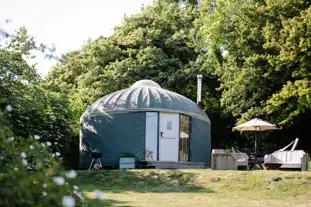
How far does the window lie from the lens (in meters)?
12.9

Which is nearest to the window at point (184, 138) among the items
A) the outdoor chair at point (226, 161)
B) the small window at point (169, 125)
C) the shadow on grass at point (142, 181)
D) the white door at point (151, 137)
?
the small window at point (169, 125)

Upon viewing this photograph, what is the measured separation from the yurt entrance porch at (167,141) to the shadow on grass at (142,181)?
95.1 inches

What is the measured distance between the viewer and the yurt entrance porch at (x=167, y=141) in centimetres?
1234

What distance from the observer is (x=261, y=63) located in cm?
1511

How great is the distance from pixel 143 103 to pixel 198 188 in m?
4.56

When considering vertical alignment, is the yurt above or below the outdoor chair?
above

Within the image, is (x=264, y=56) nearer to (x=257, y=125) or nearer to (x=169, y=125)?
(x=257, y=125)

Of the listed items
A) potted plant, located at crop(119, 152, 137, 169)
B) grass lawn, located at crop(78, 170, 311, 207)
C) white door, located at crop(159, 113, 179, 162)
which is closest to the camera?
grass lawn, located at crop(78, 170, 311, 207)

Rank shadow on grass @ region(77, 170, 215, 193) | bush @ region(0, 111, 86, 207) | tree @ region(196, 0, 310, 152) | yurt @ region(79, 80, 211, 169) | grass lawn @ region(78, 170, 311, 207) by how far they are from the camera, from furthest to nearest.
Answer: tree @ region(196, 0, 310, 152) < yurt @ region(79, 80, 211, 169) < shadow on grass @ region(77, 170, 215, 193) < grass lawn @ region(78, 170, 311, 207) < bush @ region(0, 111, 86, 207)

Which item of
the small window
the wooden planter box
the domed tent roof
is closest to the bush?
the wooden planter box

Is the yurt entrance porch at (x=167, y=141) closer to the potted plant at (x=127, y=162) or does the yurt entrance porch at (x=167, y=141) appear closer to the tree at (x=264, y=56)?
the potted plant at (x=127, y=162)

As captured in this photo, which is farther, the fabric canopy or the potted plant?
the fabric canopy

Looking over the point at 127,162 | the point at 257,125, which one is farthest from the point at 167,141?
the point at 257,125

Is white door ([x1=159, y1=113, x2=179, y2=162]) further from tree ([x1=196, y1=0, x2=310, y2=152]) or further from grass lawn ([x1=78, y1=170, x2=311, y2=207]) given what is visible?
tree ([x1=196, y1=0, x2=310, y2=152])
